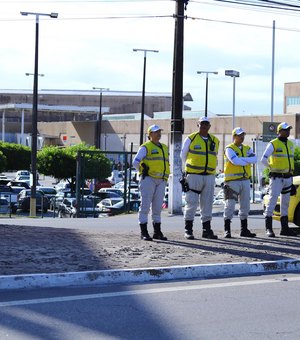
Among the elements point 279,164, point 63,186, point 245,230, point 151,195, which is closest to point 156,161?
point 151,195

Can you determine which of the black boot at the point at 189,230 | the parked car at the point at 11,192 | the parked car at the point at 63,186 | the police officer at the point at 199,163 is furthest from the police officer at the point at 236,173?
the parked car at the point at 63,186

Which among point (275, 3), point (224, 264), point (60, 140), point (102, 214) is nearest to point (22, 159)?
point (60, 140)

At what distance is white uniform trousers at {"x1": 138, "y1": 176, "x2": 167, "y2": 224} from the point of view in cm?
1120

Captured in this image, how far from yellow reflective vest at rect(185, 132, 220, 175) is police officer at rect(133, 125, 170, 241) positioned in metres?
0.38

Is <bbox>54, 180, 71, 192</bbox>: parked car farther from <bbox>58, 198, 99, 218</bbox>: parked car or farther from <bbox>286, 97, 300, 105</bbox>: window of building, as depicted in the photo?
<bbox>286, 97, 300, 105</bbox>: window of building

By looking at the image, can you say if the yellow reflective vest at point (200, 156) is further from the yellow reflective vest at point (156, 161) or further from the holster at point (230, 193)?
the holster at point (230, 193)

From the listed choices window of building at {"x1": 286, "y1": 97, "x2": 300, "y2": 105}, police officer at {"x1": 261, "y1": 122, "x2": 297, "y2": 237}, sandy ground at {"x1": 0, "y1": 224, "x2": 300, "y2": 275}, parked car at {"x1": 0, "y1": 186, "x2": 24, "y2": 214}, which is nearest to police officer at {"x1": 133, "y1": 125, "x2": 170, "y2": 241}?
sandy ground at {"x1": 0, "y1": 224, "x2": 300, "y2": 275}

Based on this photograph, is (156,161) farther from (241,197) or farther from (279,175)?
(279,175)

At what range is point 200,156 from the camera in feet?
37.3

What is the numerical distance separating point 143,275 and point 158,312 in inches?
64.0

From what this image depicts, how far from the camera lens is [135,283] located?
8586mm

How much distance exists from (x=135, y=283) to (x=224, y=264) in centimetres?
133

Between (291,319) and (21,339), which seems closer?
(21,339)

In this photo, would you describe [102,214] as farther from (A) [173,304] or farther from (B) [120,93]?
(B) [120,93]
